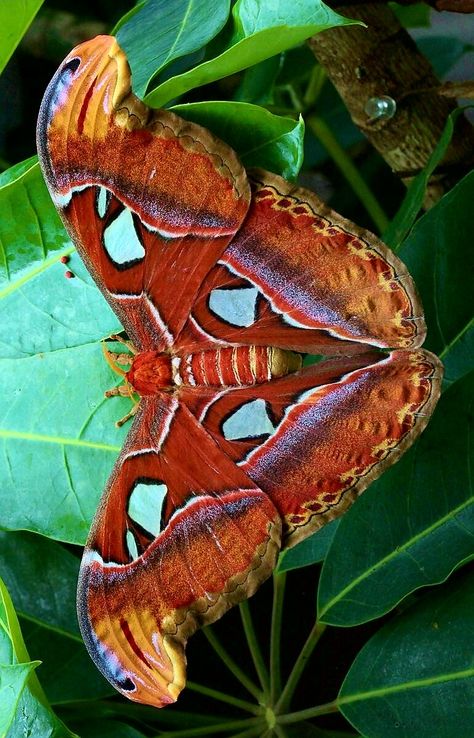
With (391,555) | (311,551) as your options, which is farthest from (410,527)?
(311,551)

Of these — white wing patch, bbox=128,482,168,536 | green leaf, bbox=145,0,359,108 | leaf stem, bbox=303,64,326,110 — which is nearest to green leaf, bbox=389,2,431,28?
leaf stem, bbox=303,64,326,110

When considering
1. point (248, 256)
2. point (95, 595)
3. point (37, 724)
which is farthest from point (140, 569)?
point (248, 256)

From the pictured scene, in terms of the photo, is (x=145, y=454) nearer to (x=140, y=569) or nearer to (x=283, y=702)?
(x=140, y=569)

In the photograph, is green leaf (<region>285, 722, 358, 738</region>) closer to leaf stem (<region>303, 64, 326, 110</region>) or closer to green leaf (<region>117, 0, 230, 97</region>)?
green leaf (<region>117, 0, 230, 97</region>)

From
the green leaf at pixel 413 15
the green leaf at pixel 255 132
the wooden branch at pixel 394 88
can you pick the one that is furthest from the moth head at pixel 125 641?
the green leaf at pixel 413 15

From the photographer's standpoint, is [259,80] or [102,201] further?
[259,80]

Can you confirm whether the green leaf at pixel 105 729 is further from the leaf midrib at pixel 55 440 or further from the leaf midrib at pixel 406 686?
the leaf midrib at pixel 55 440

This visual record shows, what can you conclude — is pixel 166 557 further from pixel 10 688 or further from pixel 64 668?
pixel 64 668
